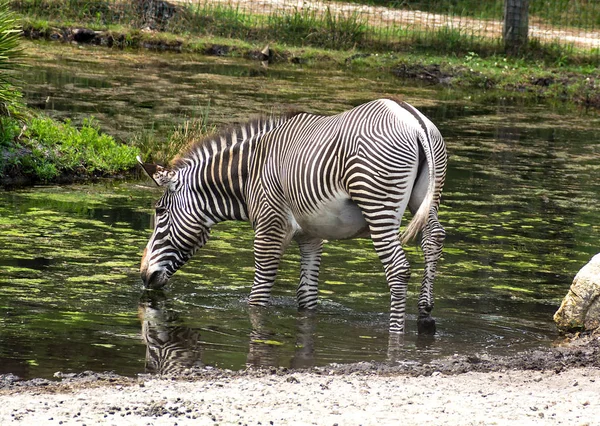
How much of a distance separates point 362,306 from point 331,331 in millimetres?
842

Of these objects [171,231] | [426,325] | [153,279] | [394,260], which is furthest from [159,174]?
[426,325]

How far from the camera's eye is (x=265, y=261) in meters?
9.12

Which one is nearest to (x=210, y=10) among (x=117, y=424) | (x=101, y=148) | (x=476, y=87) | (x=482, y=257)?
(x=476, y=87)

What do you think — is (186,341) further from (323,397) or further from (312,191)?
(323,397)

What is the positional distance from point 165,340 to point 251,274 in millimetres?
2251

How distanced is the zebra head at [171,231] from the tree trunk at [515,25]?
1912 cm

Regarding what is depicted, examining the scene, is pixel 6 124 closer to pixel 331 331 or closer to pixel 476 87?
pixel 331 331

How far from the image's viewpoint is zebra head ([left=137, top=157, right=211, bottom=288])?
31.4ft

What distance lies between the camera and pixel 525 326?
9008mm

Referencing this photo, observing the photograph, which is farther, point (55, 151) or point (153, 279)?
point (55, 151)

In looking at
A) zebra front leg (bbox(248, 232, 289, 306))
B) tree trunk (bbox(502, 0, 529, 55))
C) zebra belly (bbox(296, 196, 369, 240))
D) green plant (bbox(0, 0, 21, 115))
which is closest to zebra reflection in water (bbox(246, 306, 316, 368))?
zebra front leg (bbox(248, 232, 289, 306))

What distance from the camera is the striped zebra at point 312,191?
836 cm

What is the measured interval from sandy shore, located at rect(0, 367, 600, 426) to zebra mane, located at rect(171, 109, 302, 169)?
319 cm

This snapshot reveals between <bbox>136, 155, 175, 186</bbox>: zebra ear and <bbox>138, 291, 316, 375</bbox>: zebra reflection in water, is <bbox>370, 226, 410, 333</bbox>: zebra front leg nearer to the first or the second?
<bbox>138, 291, 316, 375</bbox>: zebra reflection in water
